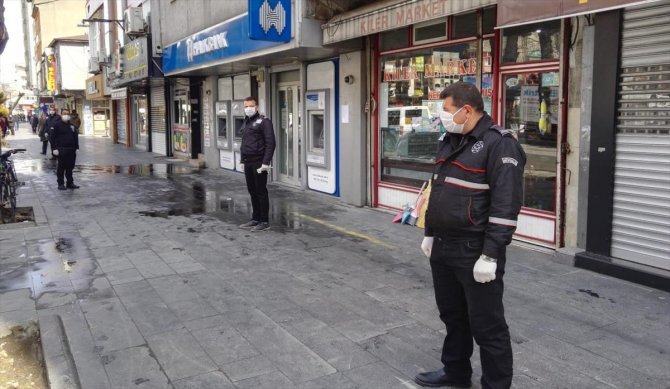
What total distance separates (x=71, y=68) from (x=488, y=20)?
130 feet

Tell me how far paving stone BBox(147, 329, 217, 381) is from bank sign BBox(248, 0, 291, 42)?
6539mm

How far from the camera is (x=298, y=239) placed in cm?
781

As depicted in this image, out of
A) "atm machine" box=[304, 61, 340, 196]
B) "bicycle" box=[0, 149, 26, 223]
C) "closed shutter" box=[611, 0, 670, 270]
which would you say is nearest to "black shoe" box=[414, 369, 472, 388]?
"closed shutter" box=[611, 0, 670, 270]

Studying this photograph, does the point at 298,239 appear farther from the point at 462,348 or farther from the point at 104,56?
the point at 104,56

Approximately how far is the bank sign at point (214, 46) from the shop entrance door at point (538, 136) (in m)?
4.50

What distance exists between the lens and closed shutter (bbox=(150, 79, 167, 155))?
22.7m

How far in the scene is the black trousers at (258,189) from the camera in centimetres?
838

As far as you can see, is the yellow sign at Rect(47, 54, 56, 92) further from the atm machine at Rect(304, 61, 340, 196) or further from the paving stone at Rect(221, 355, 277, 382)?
the paving stone at Rect(221, 355, 277, 382)

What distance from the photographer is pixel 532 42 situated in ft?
23.0

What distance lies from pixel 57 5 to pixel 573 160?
2171 inches

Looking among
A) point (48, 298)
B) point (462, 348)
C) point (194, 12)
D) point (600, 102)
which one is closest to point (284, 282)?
point (48, 298)

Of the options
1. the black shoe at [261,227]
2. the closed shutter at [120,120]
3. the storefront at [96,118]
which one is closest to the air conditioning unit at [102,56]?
the closed shutter at [120,120]

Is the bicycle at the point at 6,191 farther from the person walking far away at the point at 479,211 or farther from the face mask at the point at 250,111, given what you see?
the person walking far away at the point at 479,211

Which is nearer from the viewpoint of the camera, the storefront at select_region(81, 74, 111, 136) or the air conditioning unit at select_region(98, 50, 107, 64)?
the air conditioning unit at select_region(98, 50, 107, 64)
